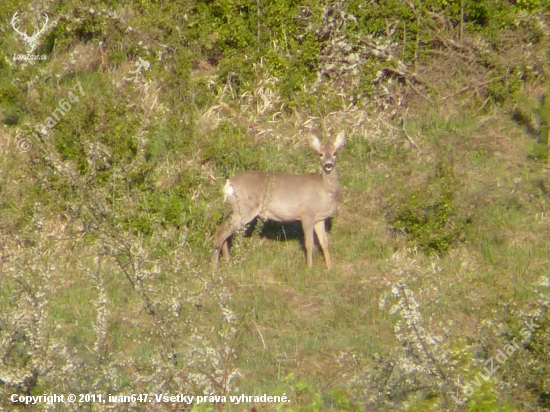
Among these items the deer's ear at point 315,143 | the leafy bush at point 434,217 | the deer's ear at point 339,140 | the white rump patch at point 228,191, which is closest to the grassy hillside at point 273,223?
the leafy bush at point 434,217

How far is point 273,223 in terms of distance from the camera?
11031mm

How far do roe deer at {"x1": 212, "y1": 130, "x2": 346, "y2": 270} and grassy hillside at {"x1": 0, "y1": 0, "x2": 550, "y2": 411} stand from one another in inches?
10.3

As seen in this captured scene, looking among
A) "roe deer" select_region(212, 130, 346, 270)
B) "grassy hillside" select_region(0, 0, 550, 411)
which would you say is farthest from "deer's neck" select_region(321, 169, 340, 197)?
"grassy hillside" select_region(0, 0, 550, 411)

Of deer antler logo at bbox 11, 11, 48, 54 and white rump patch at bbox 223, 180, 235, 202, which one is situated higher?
deer antler logo at bbox 11, 11, 48, 54

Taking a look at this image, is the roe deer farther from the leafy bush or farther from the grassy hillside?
the leafy bush

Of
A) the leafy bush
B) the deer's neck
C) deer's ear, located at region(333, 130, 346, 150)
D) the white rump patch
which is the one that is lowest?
the leafy bush

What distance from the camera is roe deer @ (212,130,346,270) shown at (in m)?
10.0

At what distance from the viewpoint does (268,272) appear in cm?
975

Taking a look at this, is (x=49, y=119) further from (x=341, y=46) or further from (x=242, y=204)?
(x=341, y=46)

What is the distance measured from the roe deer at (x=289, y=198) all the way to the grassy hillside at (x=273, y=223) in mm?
261

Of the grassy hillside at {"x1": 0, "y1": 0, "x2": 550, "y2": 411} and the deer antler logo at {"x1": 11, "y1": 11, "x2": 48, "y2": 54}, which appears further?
the deer antler logo at {"x1": 11, "y1": 11, "x2": 48, "y2": 54}

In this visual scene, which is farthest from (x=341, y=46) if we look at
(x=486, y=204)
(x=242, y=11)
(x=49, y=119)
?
(x=49, y=119)

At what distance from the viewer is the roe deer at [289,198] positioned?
10047mm

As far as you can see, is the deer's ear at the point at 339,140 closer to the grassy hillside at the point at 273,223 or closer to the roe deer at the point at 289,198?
the roe deer at the point at 289,198
